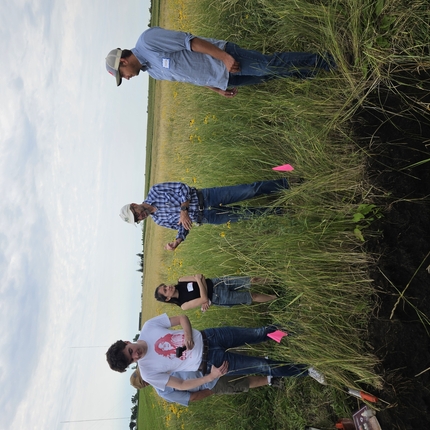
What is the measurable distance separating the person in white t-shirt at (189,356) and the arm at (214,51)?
2156mm

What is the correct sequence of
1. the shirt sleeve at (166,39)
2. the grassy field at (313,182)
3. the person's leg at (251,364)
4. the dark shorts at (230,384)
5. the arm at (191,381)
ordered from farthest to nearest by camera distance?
the dark shorts at (230,384), the person's leg at (251,364), the arm at (191,381), the shirt sleeve at (166,39), the grassy field at (313,182)

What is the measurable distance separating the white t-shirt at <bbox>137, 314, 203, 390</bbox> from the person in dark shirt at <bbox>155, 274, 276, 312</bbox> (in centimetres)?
26

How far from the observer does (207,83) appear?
116 inches

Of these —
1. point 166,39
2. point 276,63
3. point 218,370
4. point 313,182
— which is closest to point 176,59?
point 166,39

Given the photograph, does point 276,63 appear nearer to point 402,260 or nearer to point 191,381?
point 402,260

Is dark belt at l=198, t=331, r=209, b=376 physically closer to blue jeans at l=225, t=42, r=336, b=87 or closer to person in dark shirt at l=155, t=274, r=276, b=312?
person in dark shirt at l=155, t=274, r=276, b=312

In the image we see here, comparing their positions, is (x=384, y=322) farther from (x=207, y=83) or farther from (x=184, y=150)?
(x=184, y=150)

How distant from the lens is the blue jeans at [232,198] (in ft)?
10.3

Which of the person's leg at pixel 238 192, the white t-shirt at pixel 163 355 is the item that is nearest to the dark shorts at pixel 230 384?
the white t-shirt at pixel 163 355

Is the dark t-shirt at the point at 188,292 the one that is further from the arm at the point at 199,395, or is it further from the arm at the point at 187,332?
the arm at the point at 199,395

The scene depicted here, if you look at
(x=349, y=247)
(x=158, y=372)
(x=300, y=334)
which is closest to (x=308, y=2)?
(x=349, y=247)

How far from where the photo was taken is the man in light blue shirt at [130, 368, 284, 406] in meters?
3.12

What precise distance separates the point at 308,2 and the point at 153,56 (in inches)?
47.9

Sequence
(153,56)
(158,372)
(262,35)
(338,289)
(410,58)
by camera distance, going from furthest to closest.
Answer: (262,35)
(158,372)
(153,56)
(338,289)
(410,58)
